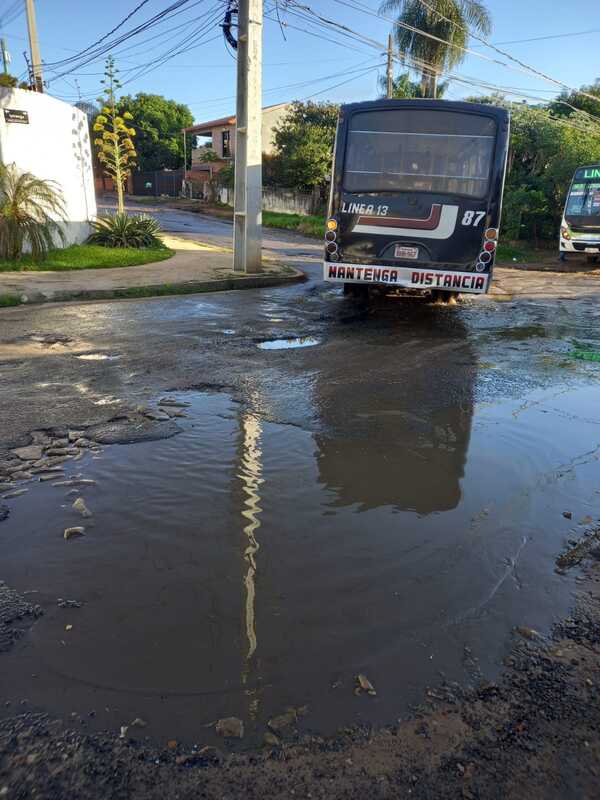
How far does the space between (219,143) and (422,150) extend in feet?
150

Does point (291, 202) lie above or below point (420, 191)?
below

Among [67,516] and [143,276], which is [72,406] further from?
[143,276]

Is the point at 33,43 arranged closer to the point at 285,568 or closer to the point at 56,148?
the point at 56,148

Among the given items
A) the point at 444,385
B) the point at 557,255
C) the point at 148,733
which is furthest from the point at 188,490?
the point at 557,255

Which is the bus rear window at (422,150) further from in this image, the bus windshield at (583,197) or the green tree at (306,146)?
the green tree at (306,146)

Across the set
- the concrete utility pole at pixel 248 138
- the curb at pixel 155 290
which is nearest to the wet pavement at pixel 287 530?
the curb at pixel 155 290

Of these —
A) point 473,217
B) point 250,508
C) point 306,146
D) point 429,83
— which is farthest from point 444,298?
point 306,146

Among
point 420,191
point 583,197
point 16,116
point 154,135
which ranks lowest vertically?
point 420,191

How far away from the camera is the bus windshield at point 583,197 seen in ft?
63.5

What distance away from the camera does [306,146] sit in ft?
113

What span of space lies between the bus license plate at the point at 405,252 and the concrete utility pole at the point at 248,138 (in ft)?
15.4

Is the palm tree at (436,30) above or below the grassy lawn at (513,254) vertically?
above

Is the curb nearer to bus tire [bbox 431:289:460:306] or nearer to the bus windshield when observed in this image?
bus tire [bbox 431:289:460:306]

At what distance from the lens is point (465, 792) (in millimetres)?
1767
